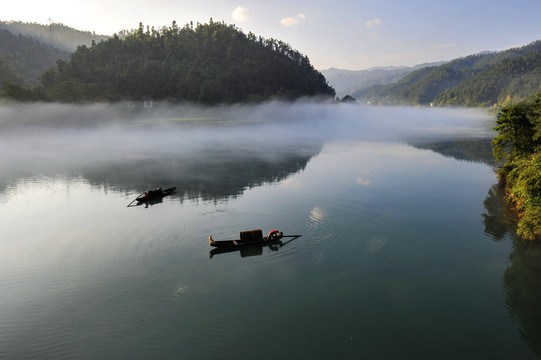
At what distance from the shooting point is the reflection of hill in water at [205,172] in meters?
44.2

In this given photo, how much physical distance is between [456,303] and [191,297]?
47.7 ft

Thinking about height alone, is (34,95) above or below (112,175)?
above

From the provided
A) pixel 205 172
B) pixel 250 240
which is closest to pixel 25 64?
pixel 205 172

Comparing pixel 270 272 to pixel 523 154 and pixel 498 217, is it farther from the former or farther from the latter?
pixel 523 154

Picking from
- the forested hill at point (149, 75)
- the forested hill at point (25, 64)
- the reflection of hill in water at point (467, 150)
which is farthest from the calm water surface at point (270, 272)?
the forested hill at point (25, 64)

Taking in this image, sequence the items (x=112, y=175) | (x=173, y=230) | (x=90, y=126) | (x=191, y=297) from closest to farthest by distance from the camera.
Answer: (x=191, y=297), (x=173, y=230), (x=112, y=175), (x=90, y=126)

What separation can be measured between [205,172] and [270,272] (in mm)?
36686

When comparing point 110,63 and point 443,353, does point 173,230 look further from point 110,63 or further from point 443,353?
point 110,63

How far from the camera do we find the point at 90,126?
121 meters

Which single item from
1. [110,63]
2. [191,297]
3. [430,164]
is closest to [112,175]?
[191,297]

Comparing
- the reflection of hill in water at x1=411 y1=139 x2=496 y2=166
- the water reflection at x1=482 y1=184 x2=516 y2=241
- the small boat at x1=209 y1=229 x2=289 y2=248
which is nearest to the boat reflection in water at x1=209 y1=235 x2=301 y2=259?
the small boat at x1=209 y1=229 x2=289 y2=248

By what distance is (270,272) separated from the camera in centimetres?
2123

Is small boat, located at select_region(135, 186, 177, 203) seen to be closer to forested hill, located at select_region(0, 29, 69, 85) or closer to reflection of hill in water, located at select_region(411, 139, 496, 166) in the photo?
reflection of hill in water, located at select_region(411, 139, 496, 166)

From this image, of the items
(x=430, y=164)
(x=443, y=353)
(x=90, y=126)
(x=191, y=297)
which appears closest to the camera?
(x=443, y=353)
